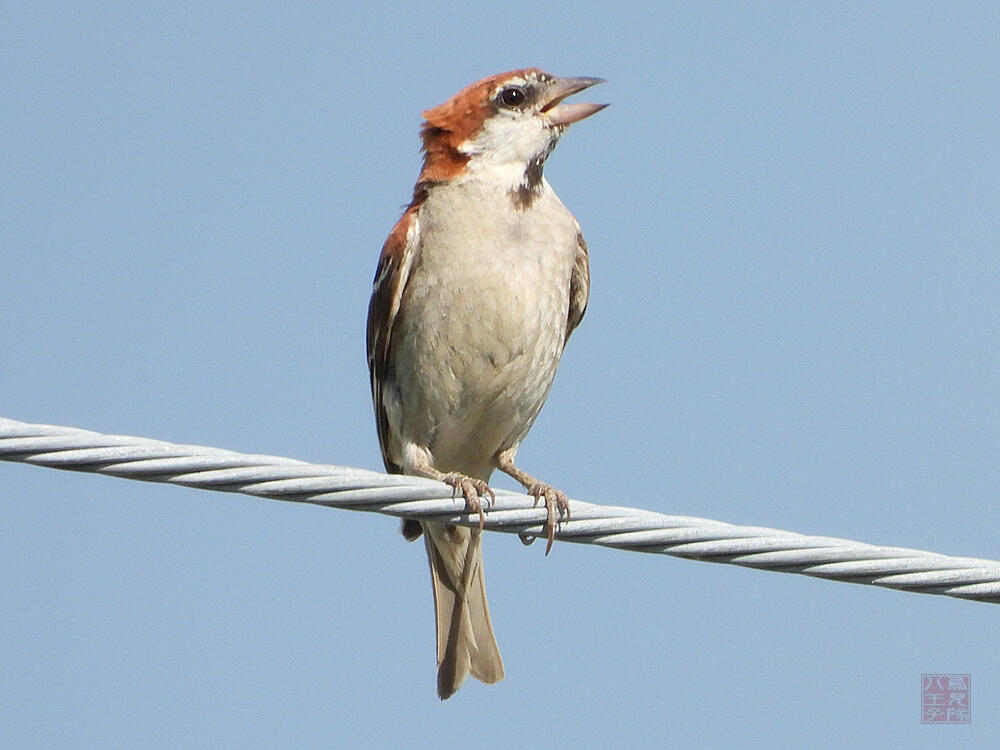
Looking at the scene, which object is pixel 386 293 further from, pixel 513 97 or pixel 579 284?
pixel 513 97

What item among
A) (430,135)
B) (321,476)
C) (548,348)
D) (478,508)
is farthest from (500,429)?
(321,476)

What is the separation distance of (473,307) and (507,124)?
3.72 ft

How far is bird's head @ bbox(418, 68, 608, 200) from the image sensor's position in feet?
23.9

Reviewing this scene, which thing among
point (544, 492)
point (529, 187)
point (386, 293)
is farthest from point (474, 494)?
point (529, 187)

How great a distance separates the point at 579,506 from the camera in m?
4.37

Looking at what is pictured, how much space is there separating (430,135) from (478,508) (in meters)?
3.41

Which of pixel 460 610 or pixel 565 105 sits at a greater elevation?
pixel 565 105

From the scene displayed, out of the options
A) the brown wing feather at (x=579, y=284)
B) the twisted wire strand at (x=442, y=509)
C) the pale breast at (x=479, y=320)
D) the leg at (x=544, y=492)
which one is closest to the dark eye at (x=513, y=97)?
the pale breast at (x=479, y=320)

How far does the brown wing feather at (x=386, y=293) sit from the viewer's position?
7.08m

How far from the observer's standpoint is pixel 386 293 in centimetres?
716

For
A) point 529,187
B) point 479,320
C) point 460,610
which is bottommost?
point 460,610

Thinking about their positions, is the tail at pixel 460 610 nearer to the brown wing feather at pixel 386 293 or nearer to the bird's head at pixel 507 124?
the brown wing feather at pixel 386 293

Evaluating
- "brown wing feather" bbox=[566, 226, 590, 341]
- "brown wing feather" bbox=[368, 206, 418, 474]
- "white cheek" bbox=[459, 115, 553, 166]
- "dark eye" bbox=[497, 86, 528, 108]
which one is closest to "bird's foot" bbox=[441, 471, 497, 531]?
"brown wing feather" bbox=[368, 206, 418, 474]

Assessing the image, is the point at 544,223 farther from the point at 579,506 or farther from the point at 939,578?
the point at 939,578
